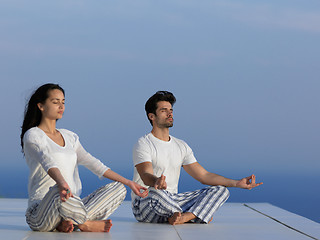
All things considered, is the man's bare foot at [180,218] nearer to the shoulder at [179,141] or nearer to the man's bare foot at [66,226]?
the shoulder at [179,141]

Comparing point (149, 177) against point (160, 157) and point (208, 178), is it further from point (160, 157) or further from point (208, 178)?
point (208, 178)

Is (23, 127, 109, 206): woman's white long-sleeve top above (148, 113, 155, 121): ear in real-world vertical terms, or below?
below

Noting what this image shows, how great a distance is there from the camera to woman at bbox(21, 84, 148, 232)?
4.06 m

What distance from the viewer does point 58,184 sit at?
392cm

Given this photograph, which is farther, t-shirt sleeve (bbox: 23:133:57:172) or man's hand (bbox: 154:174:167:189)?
man's hand (bbox: 154:174:167:189)

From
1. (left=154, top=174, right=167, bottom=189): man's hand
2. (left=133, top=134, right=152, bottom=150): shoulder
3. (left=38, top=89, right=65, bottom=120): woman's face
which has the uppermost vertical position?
(left=38, top=89, right=65, bottom=120): woman's face

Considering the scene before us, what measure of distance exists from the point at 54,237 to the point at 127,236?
50cm

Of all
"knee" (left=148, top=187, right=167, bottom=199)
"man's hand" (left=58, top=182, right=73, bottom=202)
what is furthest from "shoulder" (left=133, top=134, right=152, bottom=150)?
"man's hand" (left=58, top=182, right=73, bottom=202)

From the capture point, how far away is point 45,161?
4008 millimetres

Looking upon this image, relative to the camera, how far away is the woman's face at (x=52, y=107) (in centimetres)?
425

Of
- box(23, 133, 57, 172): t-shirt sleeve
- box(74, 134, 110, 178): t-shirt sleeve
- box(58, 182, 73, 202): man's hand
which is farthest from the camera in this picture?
box(74, 134, 110, 178): t-shirt sleeve

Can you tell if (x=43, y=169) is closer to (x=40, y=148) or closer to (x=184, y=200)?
(x=40, y=148)

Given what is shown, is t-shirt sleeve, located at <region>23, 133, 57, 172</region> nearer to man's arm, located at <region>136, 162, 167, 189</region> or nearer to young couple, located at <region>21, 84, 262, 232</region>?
young couple, located at <region>21, 84, 262, 232</region>

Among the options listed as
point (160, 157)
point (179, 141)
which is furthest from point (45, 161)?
point (179, 141)
